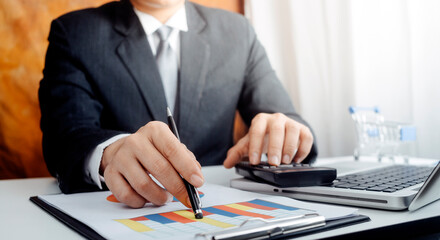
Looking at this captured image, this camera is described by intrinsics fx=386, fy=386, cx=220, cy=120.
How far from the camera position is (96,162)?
664mm

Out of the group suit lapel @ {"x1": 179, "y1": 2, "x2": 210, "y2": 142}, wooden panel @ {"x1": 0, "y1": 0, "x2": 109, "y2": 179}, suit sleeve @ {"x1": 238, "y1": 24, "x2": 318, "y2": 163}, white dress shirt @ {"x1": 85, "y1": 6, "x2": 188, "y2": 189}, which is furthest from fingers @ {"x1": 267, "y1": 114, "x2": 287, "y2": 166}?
wooden panel @ {"x1": 0, "y1": 0, "x2": 109, "y2": 179}

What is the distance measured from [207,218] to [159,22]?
92 cm

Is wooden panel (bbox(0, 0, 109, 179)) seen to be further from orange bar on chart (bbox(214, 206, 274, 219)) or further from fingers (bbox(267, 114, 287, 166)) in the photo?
orange bar on chart (bbox(214, 206, 274, 219))

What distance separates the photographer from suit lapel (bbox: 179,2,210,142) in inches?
45.6

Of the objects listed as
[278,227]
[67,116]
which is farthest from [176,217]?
[67,116]

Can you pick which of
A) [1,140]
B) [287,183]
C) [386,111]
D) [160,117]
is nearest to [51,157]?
[160,117]

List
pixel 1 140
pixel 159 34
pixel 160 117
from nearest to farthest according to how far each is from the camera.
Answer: pixel 160 117, pixel 159 34, pixel 1 140

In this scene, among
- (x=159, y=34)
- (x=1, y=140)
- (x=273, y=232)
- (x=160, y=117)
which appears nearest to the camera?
(x=273, y=232)

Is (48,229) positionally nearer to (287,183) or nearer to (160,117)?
(287,183)

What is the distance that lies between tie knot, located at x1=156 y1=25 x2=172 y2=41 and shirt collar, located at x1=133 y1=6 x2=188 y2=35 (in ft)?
0.04

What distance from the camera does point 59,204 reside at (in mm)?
539

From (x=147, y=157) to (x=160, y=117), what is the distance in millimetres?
621

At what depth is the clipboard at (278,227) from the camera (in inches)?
13.4

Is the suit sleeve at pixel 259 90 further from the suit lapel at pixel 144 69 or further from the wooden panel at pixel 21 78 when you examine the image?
the wooden panel at pixel 21 78
